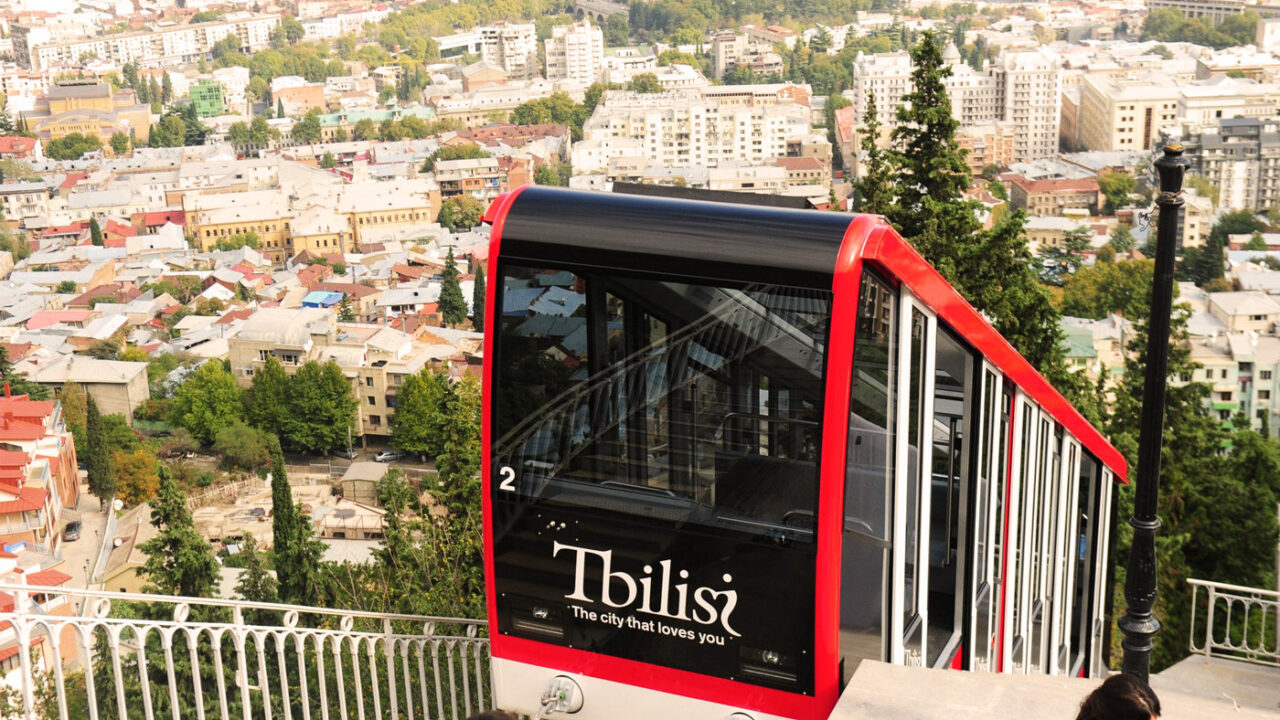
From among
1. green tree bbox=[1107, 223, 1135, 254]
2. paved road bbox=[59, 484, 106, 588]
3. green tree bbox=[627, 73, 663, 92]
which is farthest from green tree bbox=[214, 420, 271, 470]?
green tree bbox=[627, 73, 663, 92]

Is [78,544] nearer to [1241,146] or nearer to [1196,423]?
[1196,423]

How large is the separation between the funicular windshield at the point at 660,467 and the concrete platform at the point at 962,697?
17 centimetres

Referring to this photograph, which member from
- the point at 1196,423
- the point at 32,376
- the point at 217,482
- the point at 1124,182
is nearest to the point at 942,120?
the point at 1196,423

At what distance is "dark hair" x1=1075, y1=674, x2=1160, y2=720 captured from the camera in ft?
5.23

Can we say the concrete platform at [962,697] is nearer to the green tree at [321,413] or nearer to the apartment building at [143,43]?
the green tree at [321,413]

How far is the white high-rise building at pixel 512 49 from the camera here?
86.8 meters

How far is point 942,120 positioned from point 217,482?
26.3 meters

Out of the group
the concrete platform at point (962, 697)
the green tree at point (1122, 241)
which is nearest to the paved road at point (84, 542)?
the concrete platform at point (962, 697)

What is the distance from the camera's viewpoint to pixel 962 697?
2.10 metres

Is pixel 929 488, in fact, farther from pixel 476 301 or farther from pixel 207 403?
pixel 476 301

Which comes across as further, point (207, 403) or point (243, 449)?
point (207, 403)

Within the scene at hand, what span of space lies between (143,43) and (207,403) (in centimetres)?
6394

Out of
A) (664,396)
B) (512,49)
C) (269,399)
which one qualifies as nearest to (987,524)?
(664,396)

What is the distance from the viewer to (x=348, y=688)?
4.86 metres
